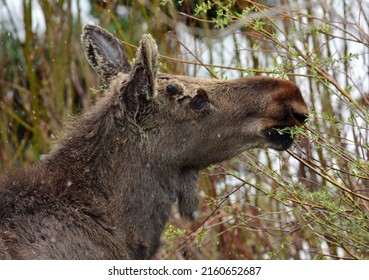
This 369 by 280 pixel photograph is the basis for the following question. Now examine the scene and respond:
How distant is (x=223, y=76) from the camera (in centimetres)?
738

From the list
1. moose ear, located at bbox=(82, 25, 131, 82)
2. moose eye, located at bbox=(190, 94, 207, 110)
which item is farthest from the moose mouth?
moose ear, located at bbox=(82, 25, 131, 82)

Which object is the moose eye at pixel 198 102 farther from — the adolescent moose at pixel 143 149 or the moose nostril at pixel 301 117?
the moose nostril at pixel 301 117

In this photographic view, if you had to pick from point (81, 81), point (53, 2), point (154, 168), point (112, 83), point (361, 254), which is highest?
point (53, 2)

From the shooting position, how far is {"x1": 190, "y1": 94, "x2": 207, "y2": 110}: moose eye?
6.26 meters

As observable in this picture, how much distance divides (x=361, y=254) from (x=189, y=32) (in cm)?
356

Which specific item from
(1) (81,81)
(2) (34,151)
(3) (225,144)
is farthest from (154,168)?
(1) (81,81)

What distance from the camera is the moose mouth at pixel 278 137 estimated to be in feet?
20.3

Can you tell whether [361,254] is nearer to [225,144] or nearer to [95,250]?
[225,144]

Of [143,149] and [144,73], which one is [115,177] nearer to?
[143,149]

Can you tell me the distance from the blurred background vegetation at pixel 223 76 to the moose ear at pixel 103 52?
0.66 meters

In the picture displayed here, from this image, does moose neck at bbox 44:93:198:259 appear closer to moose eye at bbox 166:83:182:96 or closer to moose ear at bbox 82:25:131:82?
moose eye at bbox 166:83:182:96

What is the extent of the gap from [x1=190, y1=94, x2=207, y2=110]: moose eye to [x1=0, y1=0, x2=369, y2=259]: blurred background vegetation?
476 mm

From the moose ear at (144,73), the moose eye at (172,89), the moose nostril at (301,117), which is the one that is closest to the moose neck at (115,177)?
the moose ear at (144,73)

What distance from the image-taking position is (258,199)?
9.92m
